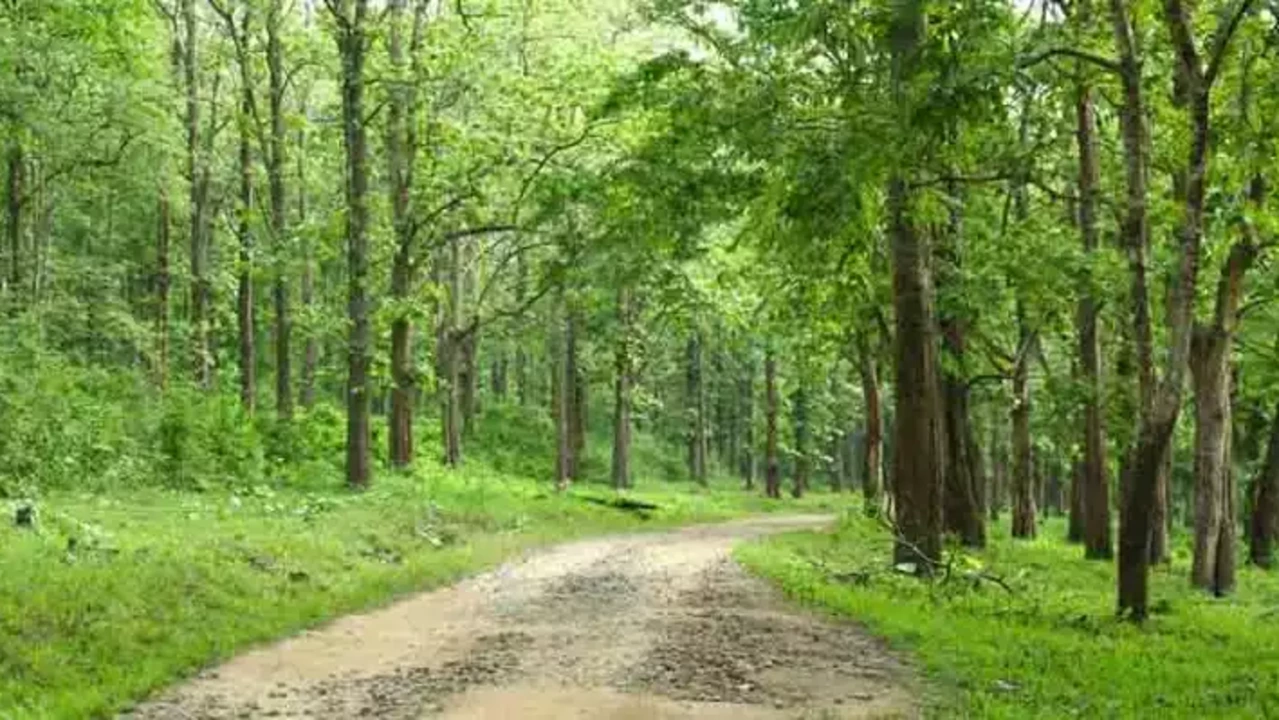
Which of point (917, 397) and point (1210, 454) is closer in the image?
point (917, 397)

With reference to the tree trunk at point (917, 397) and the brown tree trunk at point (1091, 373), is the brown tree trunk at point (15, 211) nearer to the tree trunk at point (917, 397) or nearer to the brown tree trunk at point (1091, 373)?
the tree trunk at point (917, 397)

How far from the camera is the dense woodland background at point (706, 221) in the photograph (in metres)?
12.0

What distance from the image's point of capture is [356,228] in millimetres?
23562

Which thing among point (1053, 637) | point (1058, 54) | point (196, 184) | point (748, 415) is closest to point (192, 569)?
point (1053, 637)

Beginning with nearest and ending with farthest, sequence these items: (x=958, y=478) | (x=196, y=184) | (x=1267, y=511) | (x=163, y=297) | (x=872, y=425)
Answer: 1. (x=958, y=478)
2. (x=1267, y=511)
3. (x=872, y=425)
4. (x=163, y=297)
5. (x=196, y=184)

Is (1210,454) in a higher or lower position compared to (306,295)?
lower

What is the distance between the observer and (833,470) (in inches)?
2717

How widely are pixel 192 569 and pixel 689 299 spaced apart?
18100mm

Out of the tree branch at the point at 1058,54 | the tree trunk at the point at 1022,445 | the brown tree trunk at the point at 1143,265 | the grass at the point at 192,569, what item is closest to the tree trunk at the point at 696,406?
the tree trunk at the point at 1022,445

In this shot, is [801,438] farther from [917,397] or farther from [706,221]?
[706,221]

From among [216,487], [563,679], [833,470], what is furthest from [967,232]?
[833,470]

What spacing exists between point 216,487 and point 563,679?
14437 mm

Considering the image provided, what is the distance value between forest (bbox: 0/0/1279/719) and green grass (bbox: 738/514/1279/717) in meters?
0.09

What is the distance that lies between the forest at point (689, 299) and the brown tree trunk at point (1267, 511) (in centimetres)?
13
